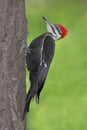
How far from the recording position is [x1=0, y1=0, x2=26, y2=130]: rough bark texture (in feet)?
8.93

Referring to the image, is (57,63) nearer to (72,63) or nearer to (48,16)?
(72,63)

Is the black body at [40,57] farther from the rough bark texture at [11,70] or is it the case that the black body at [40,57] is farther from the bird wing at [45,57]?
the rough bark texture at [11,70]

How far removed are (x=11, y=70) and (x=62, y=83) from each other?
148 cm

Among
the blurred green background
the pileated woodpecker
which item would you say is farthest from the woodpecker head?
the blurred green background

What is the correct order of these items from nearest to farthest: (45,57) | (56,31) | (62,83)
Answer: (45,57)
(56,31)
(62,83)

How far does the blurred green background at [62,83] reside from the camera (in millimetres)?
4145

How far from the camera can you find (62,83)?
4199mm

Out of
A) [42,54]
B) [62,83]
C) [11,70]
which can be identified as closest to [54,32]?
[42,54]

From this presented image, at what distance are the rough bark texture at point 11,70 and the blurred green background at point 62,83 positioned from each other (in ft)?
4.18

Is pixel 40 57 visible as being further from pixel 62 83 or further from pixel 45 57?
pixel 62 83

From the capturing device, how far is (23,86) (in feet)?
9.34

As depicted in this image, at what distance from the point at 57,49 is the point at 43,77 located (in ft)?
4.49

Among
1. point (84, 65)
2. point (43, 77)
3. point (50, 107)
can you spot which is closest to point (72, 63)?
point (84, 65)

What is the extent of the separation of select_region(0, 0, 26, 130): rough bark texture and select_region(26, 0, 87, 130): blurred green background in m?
1.27
